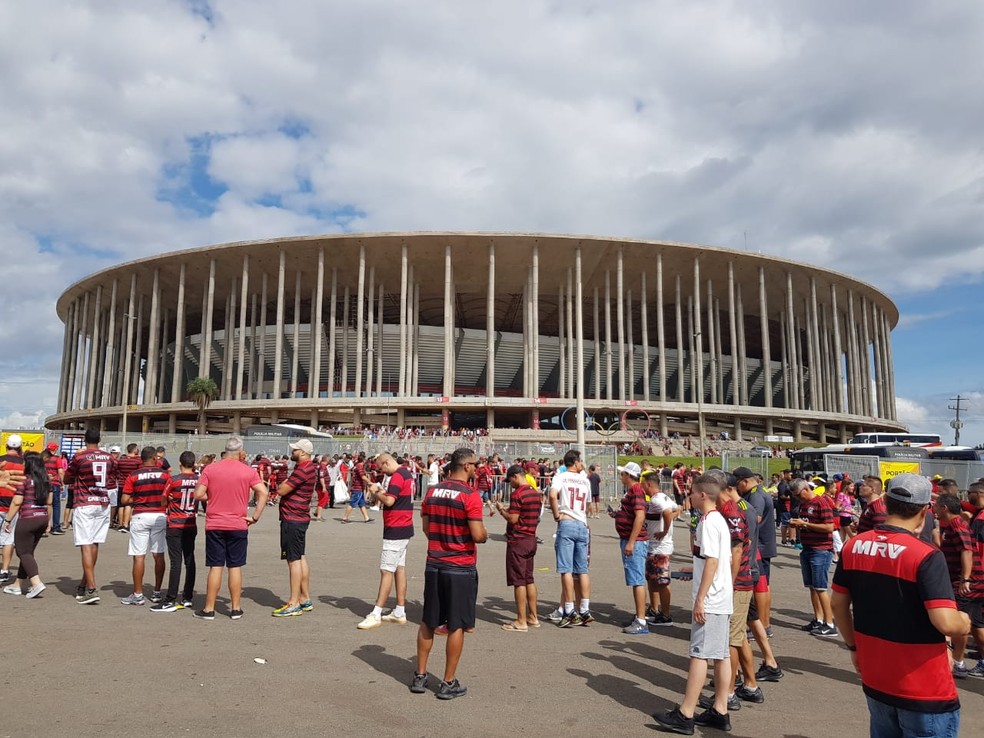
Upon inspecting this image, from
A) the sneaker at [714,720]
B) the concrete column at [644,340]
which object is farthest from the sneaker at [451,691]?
the concrete column at [644,340]

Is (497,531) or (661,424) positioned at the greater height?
(661,424)

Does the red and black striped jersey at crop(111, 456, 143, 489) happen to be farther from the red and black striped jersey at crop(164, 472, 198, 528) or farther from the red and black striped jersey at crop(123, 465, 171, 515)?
the red and black striped jersey at crop(164, 472, 198, 528)

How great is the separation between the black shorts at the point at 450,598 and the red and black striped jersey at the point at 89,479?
17.8ft

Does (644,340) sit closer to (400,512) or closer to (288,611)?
(400,512)

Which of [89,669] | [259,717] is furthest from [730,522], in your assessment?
[89,669]

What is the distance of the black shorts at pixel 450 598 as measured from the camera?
4918 mm

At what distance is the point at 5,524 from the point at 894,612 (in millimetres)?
9557

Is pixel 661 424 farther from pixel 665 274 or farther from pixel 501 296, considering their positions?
pixel 501 296

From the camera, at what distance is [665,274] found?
188 feet

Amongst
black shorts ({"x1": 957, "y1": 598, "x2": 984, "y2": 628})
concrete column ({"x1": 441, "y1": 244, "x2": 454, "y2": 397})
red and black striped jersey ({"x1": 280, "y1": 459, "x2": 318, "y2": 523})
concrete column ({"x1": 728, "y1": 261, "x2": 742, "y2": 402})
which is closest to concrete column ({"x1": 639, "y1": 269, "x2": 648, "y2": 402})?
concrete column ({"x1": 728, "y1": 261, "x2": 742, "y2": 402})

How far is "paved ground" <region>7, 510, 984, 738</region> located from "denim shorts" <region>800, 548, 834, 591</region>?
614 millimetres

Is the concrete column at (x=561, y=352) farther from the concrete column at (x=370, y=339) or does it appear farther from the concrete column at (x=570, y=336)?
the concrete column at (x=370, y=339)

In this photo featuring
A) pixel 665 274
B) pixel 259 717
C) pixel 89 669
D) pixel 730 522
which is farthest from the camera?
pixel 665 274

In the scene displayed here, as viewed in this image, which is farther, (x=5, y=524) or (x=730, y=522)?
(x=5, y=524)
